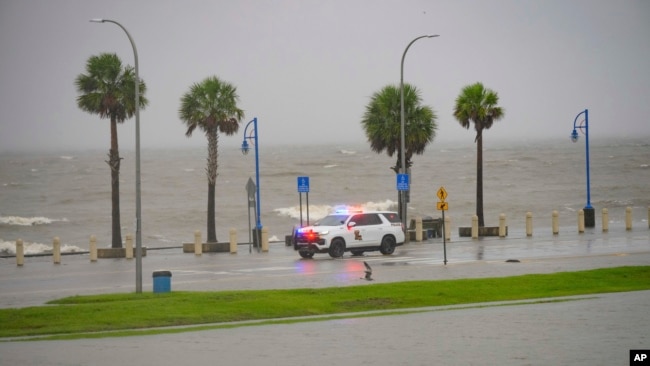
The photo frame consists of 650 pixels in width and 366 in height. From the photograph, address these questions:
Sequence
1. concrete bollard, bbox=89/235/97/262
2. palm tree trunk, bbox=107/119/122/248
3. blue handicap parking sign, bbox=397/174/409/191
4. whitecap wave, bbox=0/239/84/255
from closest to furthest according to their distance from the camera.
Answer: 1. concrete bollard, bbox=89/235/97/262
2. blue handicap parking sign, bbox=397/174/409/191
3. palm tree trunk, bbox=107/119/122/248
4. whitecap wave, bbox=0/239/84/255

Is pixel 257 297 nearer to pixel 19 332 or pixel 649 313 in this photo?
pixel 19 332

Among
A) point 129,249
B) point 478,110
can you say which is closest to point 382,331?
point 129,249

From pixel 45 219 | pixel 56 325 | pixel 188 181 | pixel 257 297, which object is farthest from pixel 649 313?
pixel 188 181

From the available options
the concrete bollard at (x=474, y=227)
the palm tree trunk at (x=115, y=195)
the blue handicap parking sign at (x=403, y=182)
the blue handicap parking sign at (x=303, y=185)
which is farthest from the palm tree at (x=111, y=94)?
the concrete bollard at (x=474, y=227)

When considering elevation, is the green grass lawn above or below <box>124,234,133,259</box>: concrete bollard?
below

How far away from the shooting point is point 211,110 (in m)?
54.1

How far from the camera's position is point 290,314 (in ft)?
77.3

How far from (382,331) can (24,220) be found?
287 ft

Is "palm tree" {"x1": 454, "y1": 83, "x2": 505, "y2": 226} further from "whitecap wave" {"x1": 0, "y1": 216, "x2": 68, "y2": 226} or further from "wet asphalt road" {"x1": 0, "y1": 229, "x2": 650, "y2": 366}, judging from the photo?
"whitecap wave" {"x1": 0, "y1": 216, "x2": 68, "y2": 226}

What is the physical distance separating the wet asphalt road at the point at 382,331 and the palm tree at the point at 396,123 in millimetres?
20743

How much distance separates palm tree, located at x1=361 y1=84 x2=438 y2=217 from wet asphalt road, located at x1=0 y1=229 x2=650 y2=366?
20.7 meters

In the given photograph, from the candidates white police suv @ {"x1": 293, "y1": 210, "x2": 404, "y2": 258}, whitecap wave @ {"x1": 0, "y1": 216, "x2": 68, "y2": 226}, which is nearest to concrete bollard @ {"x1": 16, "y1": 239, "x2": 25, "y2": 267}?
white police suv @ {"x1": 293, "y1": 210, "x2": 404, "y2": 258}

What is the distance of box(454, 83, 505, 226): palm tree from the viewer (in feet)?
192

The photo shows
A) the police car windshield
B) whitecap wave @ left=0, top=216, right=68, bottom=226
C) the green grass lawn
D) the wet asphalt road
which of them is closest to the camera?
the wet asphalt road
